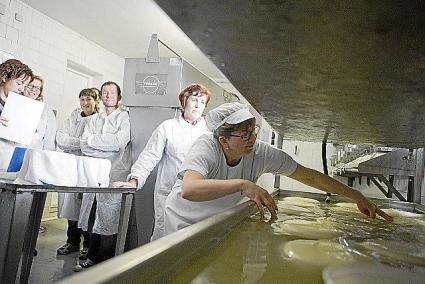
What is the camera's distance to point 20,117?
6.47 ft

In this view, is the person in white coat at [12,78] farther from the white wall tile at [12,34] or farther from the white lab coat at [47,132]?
the white wall tile at [12,34]

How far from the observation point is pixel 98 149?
108 inches

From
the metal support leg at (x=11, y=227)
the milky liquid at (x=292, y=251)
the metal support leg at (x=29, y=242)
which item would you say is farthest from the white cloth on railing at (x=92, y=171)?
the milky liquid at (x=292, y=251)

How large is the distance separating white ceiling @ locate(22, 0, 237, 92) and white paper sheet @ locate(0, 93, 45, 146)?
193 cm

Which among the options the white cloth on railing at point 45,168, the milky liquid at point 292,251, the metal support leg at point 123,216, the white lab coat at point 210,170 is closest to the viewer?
the milky liquid at point 292,251

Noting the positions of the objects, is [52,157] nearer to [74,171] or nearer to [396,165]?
[74,171]

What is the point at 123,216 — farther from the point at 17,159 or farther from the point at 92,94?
the point at 92,94

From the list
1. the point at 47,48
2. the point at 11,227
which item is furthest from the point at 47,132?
the point at 47,48

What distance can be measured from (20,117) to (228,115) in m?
1.17

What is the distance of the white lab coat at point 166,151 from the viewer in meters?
2.40

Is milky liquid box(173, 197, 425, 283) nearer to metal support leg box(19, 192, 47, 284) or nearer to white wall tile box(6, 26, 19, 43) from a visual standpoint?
metal support leg box(19, 192, 47, 284)

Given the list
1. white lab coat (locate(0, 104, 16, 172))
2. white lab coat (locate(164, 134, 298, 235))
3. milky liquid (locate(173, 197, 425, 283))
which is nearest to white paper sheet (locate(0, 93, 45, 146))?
white lab coat (locate(0, 104, 16, 172))

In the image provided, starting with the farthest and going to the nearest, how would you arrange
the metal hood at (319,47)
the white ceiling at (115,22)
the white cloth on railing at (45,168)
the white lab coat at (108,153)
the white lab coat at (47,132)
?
the white ceiling at (115,22) < the white lab coat at (47,132) < the white lab coat at (108,153) < the white cloth on railing at (45,168) < the metal hood at (319,47)

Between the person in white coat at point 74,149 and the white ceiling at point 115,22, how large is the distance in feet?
3.85
